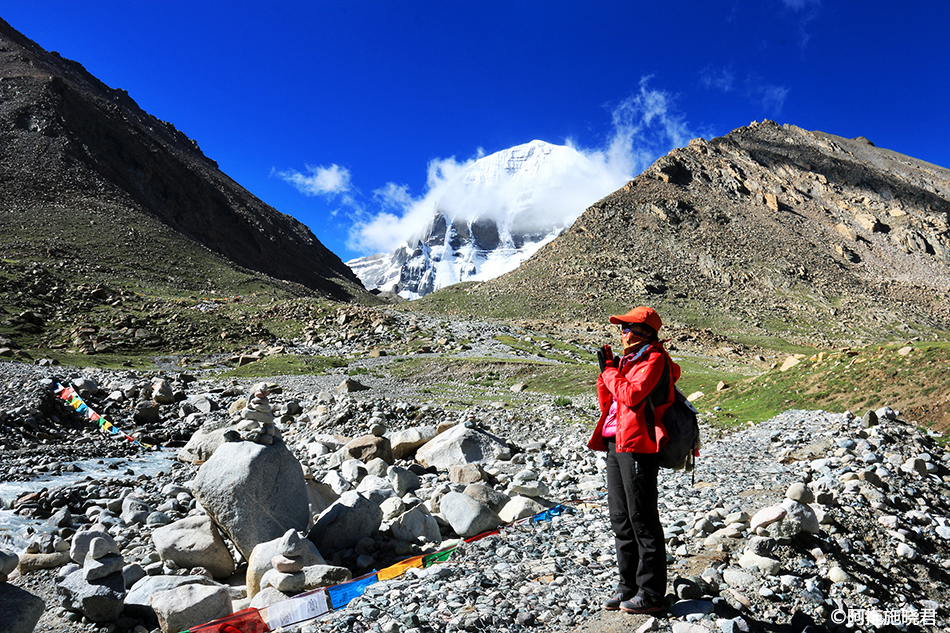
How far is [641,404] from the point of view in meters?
4.31

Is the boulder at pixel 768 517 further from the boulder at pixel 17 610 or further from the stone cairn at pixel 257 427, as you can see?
the boulder at pixel 17 610

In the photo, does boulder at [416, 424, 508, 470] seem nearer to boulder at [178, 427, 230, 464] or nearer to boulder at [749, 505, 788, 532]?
boulder at [178, 427, 230, 464]

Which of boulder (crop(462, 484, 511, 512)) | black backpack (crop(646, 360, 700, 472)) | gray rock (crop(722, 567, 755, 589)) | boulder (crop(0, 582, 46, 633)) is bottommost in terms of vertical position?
gray rock (crop(722, 567, 755, 589))

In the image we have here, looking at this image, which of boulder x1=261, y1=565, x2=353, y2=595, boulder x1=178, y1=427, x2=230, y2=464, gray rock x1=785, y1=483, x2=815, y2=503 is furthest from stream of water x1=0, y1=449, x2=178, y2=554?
gray rock x1=785, y1=483, x2=815, y2=503

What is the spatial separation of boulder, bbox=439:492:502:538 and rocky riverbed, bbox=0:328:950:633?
0.09ft

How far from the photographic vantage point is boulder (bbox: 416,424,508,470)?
440 inches

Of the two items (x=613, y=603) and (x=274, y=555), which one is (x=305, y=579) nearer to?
(x=274, y=555)

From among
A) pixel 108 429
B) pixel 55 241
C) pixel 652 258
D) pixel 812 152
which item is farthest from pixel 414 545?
pixel 812 152

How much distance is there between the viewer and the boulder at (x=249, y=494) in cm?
652

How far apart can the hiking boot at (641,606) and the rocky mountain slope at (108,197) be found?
65.3 metres

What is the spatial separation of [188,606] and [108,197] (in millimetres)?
93191

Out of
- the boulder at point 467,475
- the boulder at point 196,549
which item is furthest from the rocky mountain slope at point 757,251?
the boulder at point 196,549

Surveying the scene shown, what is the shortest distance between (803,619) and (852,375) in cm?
1412

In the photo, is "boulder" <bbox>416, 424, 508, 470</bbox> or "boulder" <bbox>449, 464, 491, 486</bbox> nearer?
"boulder" <bbox>449, 464, 491, 486</bbox>
